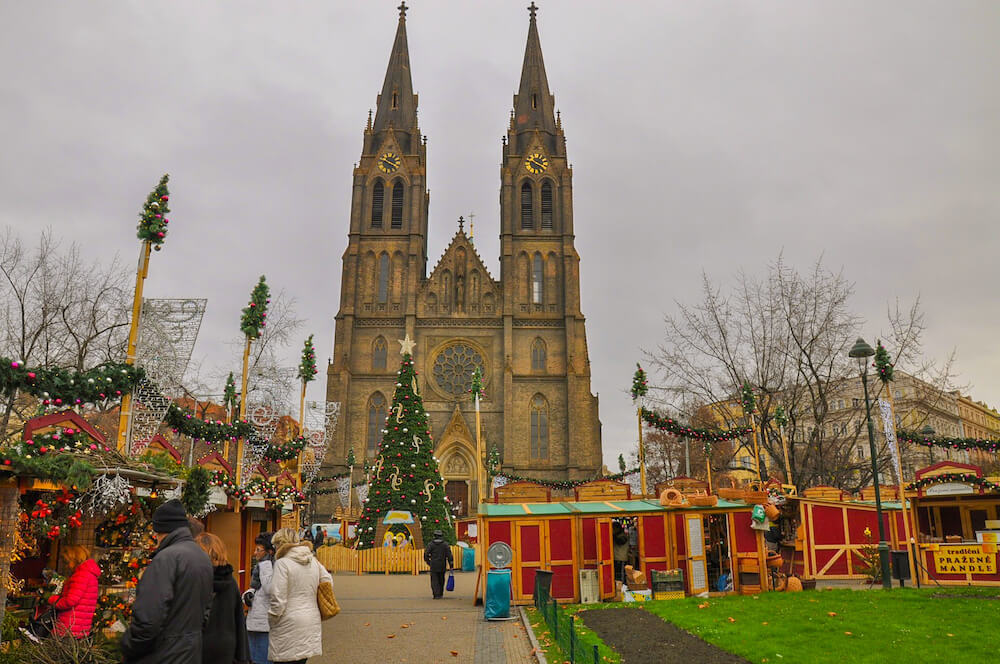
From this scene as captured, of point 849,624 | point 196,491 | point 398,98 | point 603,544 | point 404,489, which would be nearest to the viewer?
point 196,491

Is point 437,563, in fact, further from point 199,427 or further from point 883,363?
point 883,363

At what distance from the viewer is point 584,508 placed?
1553 centimetres

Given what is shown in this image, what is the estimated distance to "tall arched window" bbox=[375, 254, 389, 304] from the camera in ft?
155

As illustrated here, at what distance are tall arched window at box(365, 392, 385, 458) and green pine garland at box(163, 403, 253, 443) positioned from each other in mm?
29364

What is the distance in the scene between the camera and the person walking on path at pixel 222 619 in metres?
4.73

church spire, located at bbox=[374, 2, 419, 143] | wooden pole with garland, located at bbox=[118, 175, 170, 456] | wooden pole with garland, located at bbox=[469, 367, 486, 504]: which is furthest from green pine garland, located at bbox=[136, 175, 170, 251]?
church spire, located at bbox=[374, 2, 419, 143]

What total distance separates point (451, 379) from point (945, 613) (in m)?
36.4

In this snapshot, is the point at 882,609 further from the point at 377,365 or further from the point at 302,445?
the point at 377,365

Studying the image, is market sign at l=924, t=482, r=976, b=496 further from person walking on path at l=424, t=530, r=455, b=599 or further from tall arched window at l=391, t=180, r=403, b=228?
tall arched window at l=391, t=180, r=403, b=228

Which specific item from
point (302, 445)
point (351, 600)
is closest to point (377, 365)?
point (302, 445)

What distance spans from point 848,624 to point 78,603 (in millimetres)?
10363

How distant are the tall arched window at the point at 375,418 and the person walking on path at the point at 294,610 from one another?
38.9 meters

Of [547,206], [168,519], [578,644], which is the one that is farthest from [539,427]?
[168,519]

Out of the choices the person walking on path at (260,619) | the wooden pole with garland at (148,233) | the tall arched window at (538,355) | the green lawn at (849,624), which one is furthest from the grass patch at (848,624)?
the tall arched window at (538,355)
